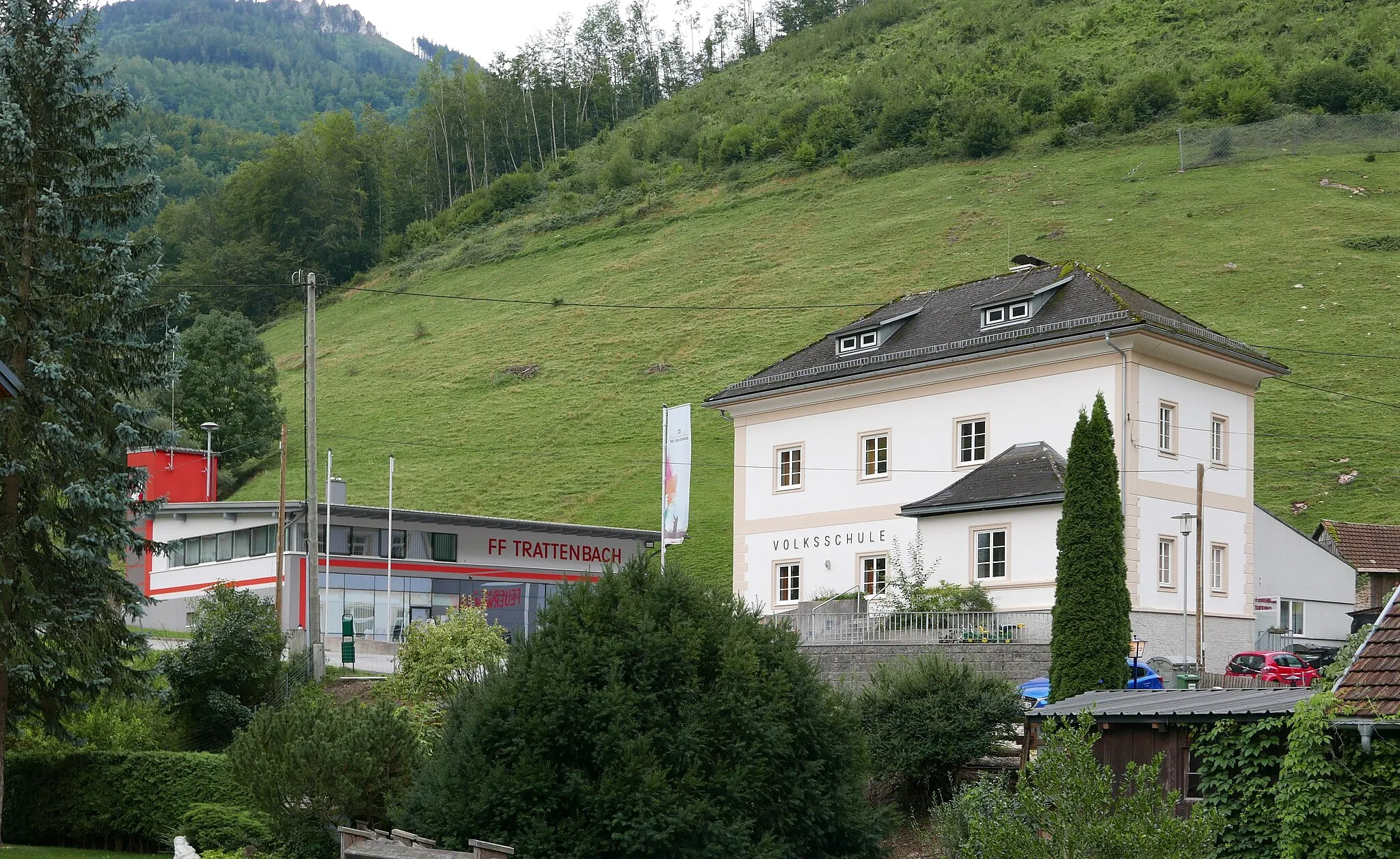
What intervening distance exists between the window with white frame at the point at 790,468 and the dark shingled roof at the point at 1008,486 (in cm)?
560

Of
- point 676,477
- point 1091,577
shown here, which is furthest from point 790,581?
point 1091,577

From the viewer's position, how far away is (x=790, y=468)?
144 feet

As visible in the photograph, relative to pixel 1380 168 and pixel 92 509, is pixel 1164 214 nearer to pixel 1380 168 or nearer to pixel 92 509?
pixel 1380 168

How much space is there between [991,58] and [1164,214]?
5250cm

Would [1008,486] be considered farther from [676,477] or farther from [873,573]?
[676,477]

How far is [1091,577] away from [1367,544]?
30.1 metres

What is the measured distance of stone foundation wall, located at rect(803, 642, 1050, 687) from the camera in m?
29.9

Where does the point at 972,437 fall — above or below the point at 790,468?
above

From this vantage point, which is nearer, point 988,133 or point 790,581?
point 790,581

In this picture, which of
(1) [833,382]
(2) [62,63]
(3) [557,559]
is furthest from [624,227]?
(2) [62,63]

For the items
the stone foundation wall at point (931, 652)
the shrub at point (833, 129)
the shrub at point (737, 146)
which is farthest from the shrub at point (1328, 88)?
the stone foundation wall at point (931, 652)

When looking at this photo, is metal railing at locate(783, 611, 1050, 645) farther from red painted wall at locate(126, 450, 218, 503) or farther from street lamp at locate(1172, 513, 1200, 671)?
red painted wall at locate(126, 450, 218, 503)

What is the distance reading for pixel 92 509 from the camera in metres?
23.9

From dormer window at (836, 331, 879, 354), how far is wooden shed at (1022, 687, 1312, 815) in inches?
978
